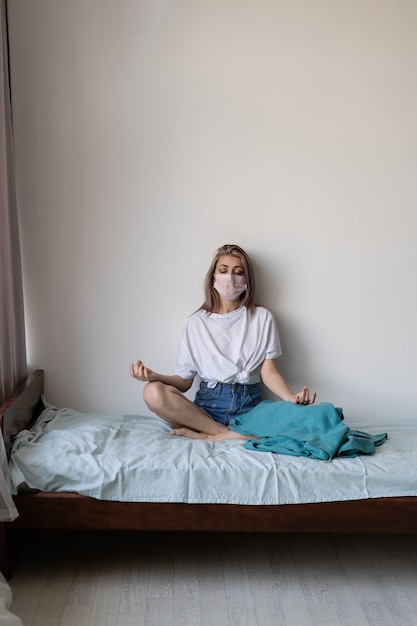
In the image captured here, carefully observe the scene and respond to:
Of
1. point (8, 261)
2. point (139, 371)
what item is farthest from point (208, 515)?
point (8, 261)

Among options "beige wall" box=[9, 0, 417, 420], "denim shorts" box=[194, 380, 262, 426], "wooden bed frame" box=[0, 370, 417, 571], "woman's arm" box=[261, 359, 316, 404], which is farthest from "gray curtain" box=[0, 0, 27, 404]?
"woman's arm" box=[261, 359, 316, 404]

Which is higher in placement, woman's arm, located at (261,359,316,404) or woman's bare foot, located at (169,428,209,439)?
woman's arm, located at (261,359,316,404)

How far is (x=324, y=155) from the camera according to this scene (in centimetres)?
312

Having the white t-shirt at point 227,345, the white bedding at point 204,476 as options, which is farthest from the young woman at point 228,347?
the white bedding at point 204,476

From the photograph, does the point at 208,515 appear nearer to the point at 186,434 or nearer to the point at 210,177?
the point at 186,434

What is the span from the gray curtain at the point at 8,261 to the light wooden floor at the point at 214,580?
644 millimetres

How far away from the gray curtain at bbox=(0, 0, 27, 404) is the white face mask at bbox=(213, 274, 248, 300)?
789 mm

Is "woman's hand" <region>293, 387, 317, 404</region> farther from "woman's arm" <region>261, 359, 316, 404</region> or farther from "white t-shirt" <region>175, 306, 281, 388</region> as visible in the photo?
"white t-shirt" <region>175, 306, 281, 388</region>

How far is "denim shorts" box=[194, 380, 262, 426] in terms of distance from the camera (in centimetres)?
305

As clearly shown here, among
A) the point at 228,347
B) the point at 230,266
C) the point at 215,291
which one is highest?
the point at 230,266

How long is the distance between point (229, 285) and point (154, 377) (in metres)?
0.48

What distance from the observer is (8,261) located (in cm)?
285

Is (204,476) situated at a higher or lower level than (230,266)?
lower

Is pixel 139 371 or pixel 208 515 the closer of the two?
pixel 208 515
